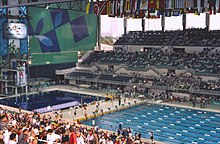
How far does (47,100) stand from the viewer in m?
39.0

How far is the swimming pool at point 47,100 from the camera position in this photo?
114ft

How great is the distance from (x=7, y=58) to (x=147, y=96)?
18.7 metres

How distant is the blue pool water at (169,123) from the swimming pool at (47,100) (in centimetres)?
637

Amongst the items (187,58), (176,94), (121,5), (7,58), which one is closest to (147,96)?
(176,94)

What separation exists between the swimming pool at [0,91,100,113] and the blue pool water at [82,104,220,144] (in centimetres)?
637

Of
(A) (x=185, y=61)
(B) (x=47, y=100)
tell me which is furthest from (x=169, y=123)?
(A) (x=185, y=61)

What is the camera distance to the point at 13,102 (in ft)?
124

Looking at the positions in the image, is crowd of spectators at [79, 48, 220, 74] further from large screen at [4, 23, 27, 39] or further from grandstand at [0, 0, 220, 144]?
large screen at [4, 23, 27, 39]

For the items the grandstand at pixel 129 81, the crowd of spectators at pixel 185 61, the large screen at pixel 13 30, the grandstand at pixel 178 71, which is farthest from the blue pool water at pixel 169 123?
the large screen at pixel 13 30

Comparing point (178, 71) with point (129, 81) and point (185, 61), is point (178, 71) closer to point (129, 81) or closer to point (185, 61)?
point (185, 61)

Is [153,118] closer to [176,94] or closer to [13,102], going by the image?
[176,94]

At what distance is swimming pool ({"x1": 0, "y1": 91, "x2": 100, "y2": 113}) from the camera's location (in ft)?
114

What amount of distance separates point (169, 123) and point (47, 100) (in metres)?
16.4

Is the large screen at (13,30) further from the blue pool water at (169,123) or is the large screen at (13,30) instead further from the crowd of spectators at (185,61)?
the blue pool water at (169,123)
